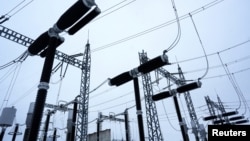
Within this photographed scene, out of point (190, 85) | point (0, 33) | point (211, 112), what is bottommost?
point (190, 85)

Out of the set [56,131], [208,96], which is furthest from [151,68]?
[208,96]

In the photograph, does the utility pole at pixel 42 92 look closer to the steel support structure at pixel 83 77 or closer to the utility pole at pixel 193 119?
the steel support structure at pixel 83 77

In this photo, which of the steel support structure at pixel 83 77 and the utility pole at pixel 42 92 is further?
the steel support structure at pixel 83 77

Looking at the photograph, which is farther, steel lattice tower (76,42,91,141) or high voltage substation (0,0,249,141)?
steel lattice tower (76,42,91,141)

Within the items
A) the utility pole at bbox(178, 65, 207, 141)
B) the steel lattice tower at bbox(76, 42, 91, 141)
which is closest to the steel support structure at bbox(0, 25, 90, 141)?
the steel lattice tower at bbox(76, 42, 91, 141)

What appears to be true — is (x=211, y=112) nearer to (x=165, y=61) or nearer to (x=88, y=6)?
(x=165, y=61)

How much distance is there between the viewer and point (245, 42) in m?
10.8

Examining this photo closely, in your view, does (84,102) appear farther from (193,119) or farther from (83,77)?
(193,119)

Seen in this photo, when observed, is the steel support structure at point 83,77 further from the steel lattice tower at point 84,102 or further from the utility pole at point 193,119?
the utility pole at point 193,119

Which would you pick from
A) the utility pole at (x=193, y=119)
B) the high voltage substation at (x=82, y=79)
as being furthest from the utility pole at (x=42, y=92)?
the utility pole at (x=193, y=119)

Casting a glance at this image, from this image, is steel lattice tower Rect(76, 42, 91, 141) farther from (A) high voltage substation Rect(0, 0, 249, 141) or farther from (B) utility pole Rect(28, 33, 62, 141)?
(B) utility pole Rect(28, 33, 62, 141)

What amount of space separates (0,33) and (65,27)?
29.5 feet

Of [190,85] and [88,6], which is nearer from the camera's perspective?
[88,6]

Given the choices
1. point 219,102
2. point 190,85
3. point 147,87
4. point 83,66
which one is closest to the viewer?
point 190,85
